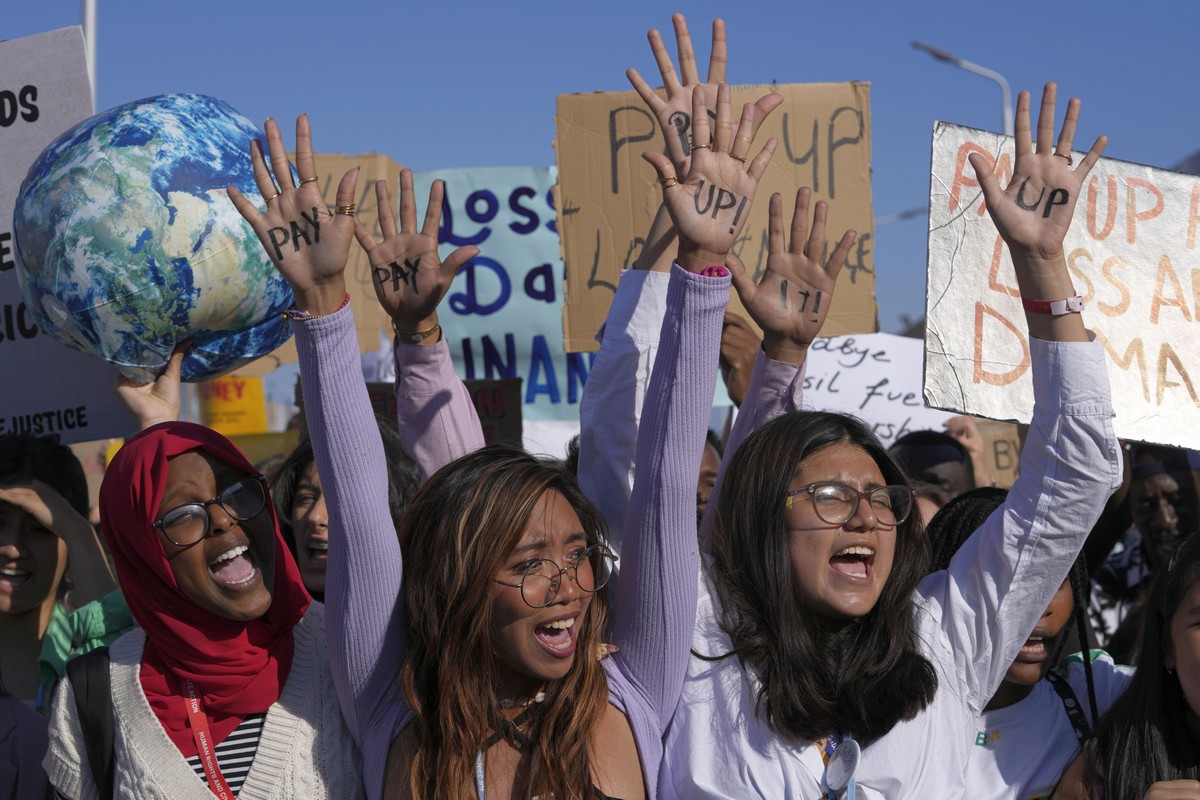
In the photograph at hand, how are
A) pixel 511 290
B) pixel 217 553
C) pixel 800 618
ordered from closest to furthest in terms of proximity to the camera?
pixel 217 553
pixel 800 618
pixel 511 290

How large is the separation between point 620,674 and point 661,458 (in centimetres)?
45

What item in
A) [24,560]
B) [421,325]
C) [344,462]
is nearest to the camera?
[344,462]

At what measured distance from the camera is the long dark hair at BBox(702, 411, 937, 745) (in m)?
2.49

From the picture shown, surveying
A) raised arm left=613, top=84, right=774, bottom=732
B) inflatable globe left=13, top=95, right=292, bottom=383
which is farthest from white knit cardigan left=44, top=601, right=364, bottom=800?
inflatable globe left=13, top=95, right=292, bottom=383

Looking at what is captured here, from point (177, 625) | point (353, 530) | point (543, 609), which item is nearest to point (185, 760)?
point (177, 625)

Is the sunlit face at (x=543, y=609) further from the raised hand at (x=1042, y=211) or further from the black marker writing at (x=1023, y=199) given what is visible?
the black marker writing at (x=1023, y=199)

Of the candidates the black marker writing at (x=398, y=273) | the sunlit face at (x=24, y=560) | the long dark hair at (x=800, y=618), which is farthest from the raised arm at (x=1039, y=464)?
the sunlit face at (x=24, y=560)

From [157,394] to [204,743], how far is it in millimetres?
1221

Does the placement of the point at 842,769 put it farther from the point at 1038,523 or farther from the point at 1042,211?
the point at 1042,211

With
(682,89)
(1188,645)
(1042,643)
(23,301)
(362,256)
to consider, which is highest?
(682,89)

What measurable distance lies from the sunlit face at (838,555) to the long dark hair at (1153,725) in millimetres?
522

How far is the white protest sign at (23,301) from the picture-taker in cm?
396

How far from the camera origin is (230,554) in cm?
255

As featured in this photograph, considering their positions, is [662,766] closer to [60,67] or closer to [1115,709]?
[1115,709]
